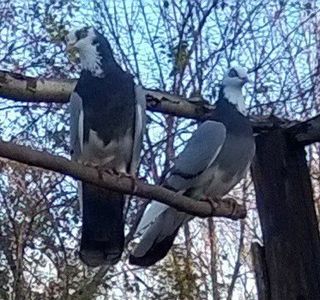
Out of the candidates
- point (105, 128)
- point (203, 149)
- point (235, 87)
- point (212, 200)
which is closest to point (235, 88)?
point (235, 87)

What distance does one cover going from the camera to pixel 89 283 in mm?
3070

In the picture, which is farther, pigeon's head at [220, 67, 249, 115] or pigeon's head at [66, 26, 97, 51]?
pigeon's head at [220, 67, 249, 115]

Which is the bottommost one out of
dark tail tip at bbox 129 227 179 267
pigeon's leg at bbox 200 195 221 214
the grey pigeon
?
dark tail tip at bbox 129 227 179 267

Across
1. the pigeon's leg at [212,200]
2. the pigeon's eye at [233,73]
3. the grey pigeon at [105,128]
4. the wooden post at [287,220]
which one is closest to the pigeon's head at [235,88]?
the pigeon's eye at [233,73]

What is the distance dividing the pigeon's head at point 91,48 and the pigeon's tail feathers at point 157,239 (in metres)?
0.42

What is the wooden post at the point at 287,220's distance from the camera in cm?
181

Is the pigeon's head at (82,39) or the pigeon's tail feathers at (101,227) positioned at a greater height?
the pigeon's head at (82,39)

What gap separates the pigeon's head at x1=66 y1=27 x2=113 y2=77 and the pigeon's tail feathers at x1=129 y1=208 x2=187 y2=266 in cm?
42

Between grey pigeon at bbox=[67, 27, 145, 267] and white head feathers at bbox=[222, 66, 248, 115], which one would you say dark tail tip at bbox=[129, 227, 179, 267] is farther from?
white head feathers at bbox=[222, 66, 248, 115]

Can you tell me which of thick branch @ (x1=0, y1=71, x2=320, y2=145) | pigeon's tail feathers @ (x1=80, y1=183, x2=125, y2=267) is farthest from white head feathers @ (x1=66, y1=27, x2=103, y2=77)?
pigeon's tail feathers @ (x1=80, y1=183, x2=125, y2=267)

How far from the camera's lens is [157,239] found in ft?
7.03

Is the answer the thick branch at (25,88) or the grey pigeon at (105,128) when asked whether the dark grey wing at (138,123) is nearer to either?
the grey pigeon at (105,128)

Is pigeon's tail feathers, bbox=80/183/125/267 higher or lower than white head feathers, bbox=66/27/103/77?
lower

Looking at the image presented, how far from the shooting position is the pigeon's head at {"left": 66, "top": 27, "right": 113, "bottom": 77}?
2.14m
